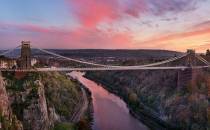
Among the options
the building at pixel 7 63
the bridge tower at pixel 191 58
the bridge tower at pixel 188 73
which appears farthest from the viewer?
the bridge tower at pixel 191 58

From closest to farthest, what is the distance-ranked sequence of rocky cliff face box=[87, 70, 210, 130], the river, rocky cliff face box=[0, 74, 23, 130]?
rocky cliff face box=[0, 74, 23, 130] < rocky cliff face box=[87, 70, 210, 130] < the river

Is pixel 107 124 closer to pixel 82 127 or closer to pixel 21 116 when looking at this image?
pixel 82 127

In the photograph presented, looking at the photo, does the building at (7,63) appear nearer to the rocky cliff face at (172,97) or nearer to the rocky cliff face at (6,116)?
the rocky cliff face at (6,116)

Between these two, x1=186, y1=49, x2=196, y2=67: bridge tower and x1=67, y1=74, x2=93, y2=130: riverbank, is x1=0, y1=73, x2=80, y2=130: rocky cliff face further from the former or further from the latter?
x1=186, y1=49, x2=196, y2=67: bridge tower

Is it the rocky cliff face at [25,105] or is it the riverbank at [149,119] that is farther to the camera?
the riverbank at [149,119]

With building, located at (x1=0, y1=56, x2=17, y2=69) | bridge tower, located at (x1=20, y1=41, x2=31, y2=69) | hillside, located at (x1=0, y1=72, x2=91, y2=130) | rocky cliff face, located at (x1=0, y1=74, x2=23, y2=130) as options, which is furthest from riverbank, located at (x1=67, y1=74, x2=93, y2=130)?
building, located at (x1=0, y1=56, x2=17, y2=69)

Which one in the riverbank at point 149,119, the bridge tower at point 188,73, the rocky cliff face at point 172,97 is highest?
the bridge tower at point 188,73

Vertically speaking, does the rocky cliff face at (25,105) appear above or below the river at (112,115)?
above

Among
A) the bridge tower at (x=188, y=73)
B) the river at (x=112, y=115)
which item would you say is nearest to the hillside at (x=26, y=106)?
the river at (x=112, y=115)

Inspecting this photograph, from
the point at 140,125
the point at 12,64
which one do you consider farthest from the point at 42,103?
the point at 140,125
